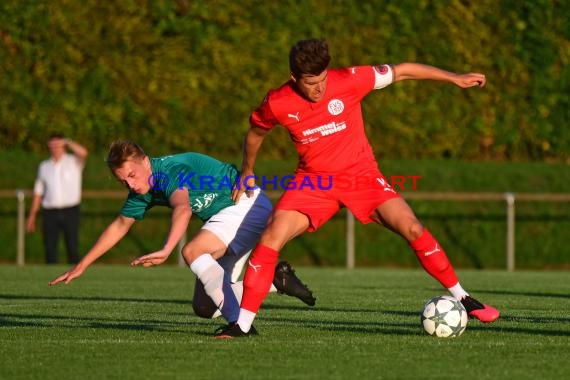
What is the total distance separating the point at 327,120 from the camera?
27.1 feet

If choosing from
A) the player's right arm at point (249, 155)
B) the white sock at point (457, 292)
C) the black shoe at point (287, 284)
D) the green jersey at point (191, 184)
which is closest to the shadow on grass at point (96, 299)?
the black shoe at point (287, 284)

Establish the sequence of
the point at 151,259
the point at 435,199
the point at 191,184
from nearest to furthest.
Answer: the point at 151,259 → the point at 191,184 → the point at 435,199

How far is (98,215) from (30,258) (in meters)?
1.32

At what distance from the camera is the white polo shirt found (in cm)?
1897

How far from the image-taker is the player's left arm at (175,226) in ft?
25.1

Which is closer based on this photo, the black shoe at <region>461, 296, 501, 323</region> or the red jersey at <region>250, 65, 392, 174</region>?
the red jersey at <region>250, 65, 392, 174</region>

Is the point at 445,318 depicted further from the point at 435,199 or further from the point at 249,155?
the point at 435,199

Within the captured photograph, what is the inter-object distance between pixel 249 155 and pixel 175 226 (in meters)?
0.81

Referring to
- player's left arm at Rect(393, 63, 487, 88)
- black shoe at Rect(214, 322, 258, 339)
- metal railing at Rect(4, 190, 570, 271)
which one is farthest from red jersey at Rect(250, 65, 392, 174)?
metal railing at Rect(4, 190, 570, 271)

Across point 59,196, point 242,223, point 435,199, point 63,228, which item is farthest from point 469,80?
point 435,199

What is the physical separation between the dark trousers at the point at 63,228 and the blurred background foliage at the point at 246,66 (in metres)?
2.57

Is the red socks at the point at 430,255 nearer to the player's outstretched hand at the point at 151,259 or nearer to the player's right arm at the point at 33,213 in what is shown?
the player's outstretched hand at the point at 151,259

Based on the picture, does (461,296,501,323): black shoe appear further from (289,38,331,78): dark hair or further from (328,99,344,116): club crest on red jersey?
(289,38,331,78): dark hair

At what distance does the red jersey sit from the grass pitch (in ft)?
3.85
